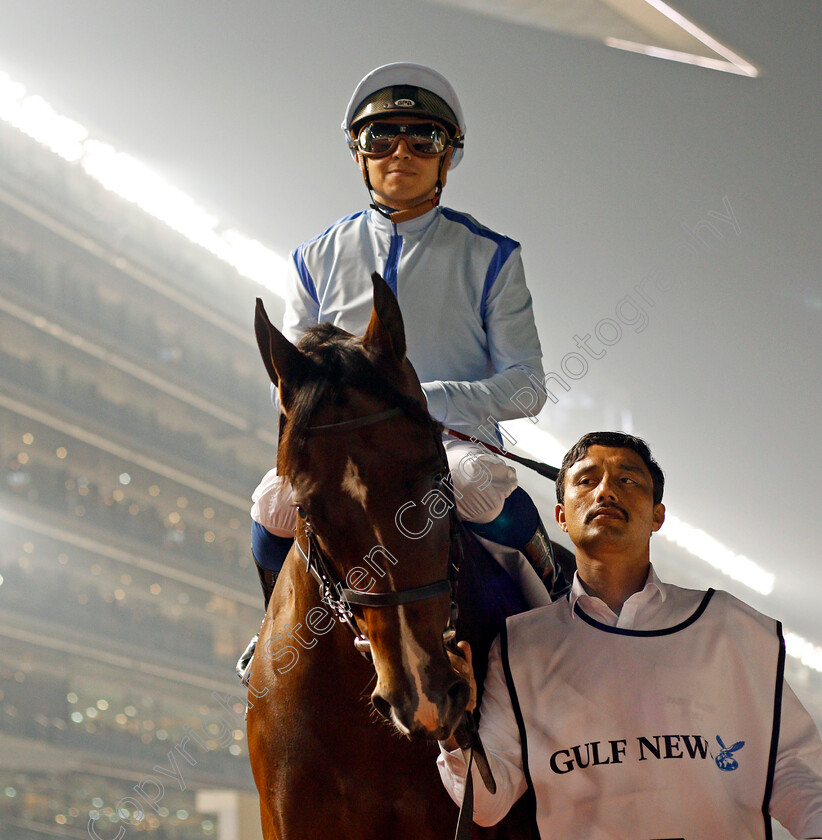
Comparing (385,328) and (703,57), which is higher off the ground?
(703,57)

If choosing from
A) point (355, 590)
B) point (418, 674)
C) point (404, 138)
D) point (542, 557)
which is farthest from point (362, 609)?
point (404, 138)

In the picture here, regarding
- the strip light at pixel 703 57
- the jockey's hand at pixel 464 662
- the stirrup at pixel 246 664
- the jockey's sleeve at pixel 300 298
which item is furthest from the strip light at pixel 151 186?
the jockey's hand at pixel 464 662

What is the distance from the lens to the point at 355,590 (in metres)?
1.31

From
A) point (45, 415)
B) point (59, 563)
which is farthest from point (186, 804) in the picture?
point (45, 415)

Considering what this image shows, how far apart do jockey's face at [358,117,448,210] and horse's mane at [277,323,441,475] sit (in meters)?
0.62

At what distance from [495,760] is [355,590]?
38cm

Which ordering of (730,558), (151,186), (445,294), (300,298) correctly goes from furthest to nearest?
(151,186), (730,558), (300,298), (445,294)

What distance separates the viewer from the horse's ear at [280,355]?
142cm

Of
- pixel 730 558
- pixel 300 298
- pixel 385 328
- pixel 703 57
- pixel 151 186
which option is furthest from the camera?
pixel 151 186

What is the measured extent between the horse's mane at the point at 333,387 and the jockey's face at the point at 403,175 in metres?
0.62

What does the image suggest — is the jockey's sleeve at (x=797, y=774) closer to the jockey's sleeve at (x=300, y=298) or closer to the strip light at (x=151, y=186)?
the jockey's sleeve at (x=300, y=298)

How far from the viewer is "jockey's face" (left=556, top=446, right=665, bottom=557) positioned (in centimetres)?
155

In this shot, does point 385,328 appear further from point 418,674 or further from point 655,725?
point 655,725

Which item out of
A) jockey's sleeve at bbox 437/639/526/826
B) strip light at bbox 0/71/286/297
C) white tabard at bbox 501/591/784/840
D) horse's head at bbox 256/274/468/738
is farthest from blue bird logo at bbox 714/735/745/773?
strip light at bbox 0/71/286/297
